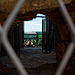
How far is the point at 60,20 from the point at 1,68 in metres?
1.79

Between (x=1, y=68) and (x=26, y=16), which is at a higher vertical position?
(x=26, y=16)

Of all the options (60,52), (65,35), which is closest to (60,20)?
(65,35)

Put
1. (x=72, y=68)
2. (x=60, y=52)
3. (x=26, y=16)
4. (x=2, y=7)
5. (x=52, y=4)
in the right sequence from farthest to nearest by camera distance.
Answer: (x=60, y=52)
(x=72, y=68)
(x=26, y=16)
(x=52, y=4)
(x=2, y=7)

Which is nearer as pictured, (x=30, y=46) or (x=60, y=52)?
(x=60, y=52)

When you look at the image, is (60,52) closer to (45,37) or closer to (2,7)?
(2,7)

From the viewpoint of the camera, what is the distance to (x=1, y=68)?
107 inches

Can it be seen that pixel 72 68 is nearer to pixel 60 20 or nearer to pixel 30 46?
pixel 60 20

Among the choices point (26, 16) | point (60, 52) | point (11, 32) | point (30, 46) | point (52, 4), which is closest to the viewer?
point (52, 4)

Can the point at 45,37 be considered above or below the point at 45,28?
below

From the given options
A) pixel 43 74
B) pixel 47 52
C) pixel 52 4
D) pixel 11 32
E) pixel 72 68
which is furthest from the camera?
pixel 47 52

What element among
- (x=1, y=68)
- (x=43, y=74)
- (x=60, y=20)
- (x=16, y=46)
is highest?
(x=60, y=20)

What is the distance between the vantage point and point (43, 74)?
2.82m

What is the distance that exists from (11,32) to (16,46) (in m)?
0.64

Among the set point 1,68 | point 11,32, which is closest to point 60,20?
point 1,68
